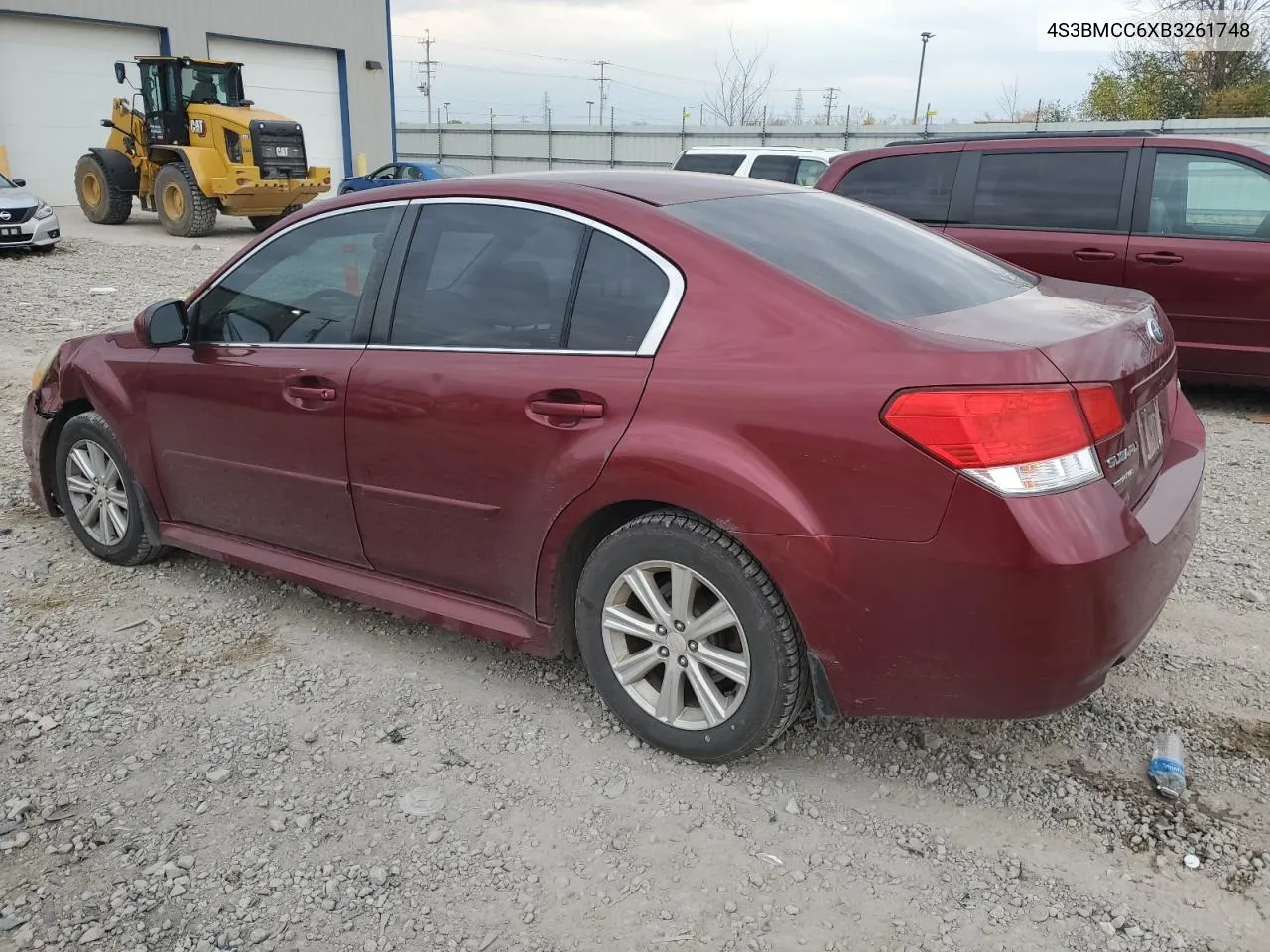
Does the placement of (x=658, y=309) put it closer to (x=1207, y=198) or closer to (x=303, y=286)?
(x=303, y=286)

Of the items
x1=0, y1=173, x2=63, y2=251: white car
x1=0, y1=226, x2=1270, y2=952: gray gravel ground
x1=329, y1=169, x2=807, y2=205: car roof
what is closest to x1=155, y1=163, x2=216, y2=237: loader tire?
x1=0, y1=173, x2=63, y2=251: white car

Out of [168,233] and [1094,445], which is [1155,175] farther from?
[168,233]

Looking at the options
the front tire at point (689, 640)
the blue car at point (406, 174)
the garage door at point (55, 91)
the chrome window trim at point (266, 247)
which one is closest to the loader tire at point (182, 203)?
the blue car at point (406, 174)

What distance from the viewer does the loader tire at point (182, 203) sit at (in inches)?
698

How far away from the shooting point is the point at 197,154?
58.0 ft

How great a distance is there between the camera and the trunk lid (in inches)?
96.2

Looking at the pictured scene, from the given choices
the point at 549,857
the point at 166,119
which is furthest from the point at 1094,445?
the point at 166,119

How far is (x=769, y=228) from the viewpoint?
2990mm

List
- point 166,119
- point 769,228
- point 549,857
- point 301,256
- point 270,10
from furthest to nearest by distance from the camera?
point 270,10 → point 166,119 → point 301,256 → point 769,228 → point 549,857

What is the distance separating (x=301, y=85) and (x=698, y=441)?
29.7 meters

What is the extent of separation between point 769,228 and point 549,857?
1838 millimetres

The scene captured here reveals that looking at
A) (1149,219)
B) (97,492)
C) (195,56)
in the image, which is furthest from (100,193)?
(1149,219)

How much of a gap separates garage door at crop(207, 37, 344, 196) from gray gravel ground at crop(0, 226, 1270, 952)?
84.8 feet

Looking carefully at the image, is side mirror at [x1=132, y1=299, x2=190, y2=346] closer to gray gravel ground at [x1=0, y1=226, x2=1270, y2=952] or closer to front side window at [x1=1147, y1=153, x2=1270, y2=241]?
gray gravel ground at [x1=0, y1=226, x2=1270, y2=952]
